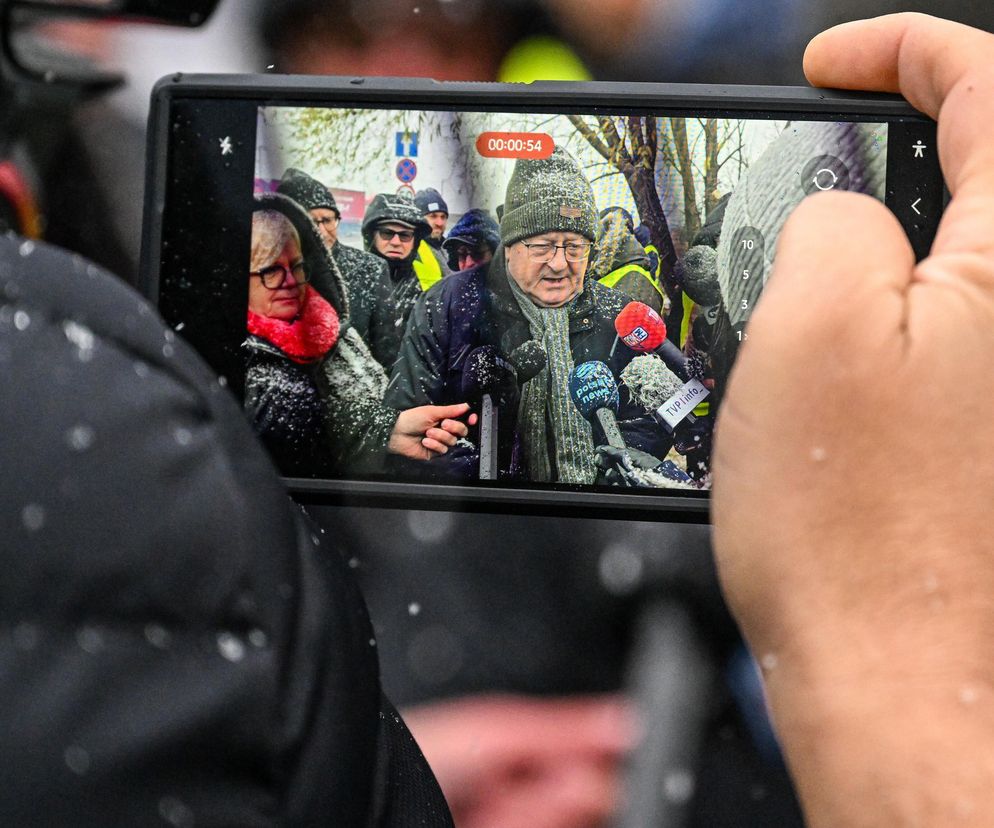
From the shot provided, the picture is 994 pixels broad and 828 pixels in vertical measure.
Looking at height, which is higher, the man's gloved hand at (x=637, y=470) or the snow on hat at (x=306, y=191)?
the snow on hat at (x=306, y=191)

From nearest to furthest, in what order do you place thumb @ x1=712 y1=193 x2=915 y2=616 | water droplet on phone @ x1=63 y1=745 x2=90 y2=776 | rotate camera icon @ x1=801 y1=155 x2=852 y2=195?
water droplet on phone @ x1=63 y1=745 x2=90 y2=776 < thumb @ x1=712 y1=193 x2=915 y2=616 < rotate camera icon @ x1=801 y1=155 x2=852 y2=195

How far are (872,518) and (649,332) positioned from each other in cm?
21

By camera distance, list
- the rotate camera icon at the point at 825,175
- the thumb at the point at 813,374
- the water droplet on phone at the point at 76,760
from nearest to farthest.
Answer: the water droplet on phone at the point at 76,760
the thumb at the point at 813,374
the rotate camera icon at the point at 825,175

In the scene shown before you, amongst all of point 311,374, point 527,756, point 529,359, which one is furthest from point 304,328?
point 527,756

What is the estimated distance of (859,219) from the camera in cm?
28

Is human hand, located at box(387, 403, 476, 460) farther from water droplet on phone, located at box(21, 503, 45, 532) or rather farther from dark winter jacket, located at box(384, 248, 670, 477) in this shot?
water droplet on phone, located at box(21, 503, 45, 532)

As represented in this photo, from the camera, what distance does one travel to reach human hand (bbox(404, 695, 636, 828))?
0.47 m

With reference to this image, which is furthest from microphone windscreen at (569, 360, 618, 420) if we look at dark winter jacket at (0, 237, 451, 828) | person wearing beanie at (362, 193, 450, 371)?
dark winter jacket at (0, 237, 451, 828)

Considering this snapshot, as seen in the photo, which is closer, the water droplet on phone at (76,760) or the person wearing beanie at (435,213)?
the water droplet on phone at (76,760)

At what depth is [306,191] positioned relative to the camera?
1.54 ft

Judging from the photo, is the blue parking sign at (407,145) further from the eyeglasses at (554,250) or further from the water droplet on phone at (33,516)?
the water droplet on phone at (33,516)

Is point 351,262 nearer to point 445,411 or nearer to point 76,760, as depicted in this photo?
point 445,411

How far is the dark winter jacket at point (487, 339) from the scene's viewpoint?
46 cm

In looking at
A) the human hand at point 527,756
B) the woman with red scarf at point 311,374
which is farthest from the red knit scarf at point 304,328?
the human hand at point 527,756
